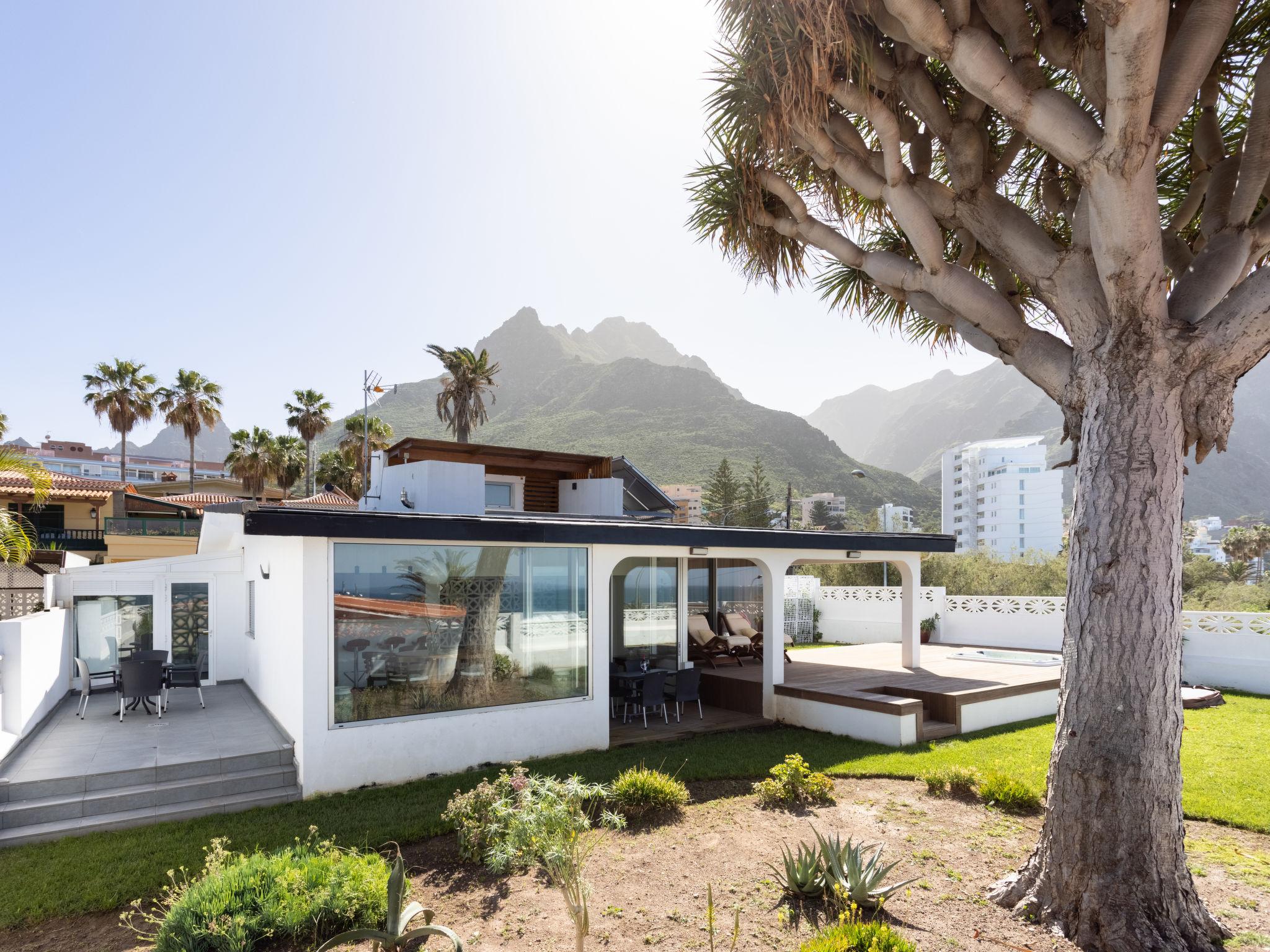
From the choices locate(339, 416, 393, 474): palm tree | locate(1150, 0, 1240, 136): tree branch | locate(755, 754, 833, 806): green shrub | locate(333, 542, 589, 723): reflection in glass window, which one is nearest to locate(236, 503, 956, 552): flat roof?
locate(333, 542, 589, 723): reflection in glass window

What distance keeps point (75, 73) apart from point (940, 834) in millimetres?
16985

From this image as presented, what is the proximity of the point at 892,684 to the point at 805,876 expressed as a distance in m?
6.97

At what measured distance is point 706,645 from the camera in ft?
43.5

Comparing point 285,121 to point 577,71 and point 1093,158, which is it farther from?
point 1093,158

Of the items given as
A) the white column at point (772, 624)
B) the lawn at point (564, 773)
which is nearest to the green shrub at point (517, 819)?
the lawn at point (564, 773)

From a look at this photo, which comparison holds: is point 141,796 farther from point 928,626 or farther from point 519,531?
point 928,626

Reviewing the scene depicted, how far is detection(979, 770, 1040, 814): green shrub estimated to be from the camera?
20.9 ft

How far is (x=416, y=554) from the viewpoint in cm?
766

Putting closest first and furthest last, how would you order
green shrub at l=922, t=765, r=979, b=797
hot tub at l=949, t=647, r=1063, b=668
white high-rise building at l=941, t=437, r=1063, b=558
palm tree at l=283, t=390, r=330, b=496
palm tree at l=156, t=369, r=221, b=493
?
green shrub at l=922, t=765, r=979, b=797 → hot tub at l=949, t=647, r=1063, b=668 → palm tree at l=283, t=390, r=330, b=496 → palm tree at l=156, t=369, r=221, b=493 → white high-rise building at l=941, t=437, r=1063, b=558

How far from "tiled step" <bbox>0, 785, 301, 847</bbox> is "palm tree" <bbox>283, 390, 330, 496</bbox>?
1226 inches

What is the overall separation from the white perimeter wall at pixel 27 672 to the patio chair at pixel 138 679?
2.82 ft

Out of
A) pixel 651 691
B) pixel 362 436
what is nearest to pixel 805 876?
pixel 651 691

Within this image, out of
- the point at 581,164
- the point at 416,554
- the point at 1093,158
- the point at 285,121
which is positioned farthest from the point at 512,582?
the point at 581,164

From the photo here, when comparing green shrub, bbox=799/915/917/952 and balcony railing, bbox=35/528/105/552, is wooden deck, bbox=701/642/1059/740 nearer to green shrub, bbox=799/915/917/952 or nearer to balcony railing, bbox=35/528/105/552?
green shrub, bbox=799/915/917/952
